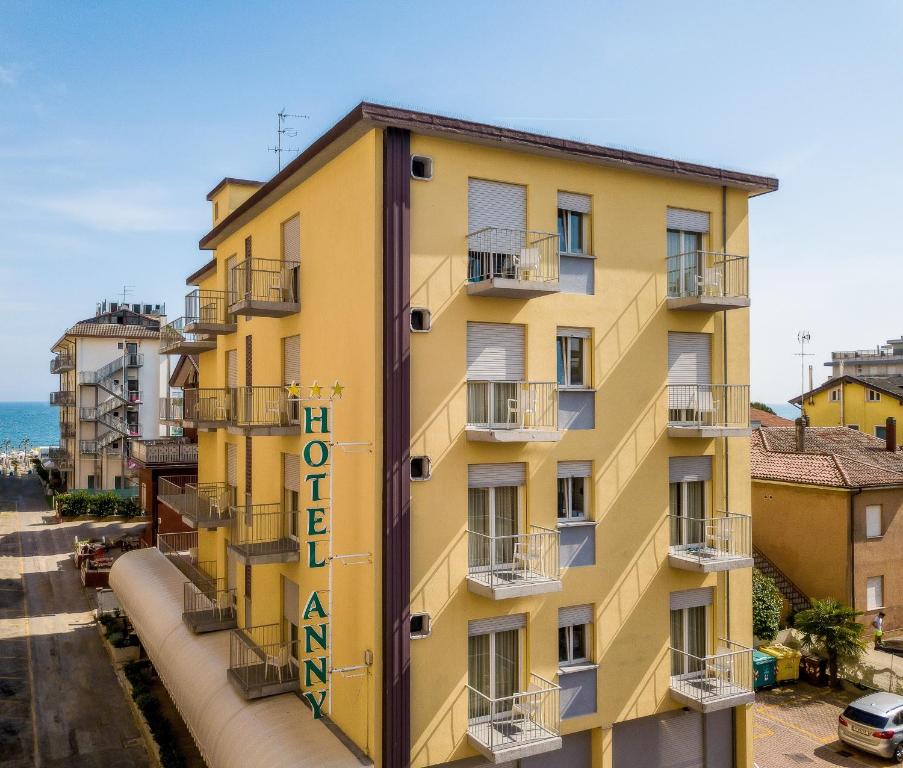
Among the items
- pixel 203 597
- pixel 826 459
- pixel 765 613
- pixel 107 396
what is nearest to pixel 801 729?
pixel 765 613

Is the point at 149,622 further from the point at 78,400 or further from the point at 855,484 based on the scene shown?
the point at 78,400

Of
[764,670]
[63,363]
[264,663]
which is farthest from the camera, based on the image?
[63,363]

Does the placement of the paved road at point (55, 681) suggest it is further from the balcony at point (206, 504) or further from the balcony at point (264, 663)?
the balcony at point (206, 504)

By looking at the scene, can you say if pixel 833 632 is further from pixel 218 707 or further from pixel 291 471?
pixel 218 707

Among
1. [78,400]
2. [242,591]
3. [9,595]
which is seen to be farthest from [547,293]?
[78,400]

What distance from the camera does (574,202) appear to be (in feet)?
50.1

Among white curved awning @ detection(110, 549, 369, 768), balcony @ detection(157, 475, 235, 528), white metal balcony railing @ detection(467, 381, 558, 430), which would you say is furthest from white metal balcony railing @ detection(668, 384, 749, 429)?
balcony @ detection(157, 475, 235, 528)

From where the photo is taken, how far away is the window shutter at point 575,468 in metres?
15.0

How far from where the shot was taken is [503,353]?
14.5 meters

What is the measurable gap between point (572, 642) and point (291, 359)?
8780mm

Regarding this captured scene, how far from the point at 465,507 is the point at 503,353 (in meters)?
3.07

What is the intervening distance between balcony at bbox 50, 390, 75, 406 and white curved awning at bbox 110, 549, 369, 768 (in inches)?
1751

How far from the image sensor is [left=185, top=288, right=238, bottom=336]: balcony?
21141mm

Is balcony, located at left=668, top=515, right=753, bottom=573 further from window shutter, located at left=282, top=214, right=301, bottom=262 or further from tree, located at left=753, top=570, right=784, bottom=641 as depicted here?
window shutter, located at left=282, top=214, right=301, bottom=262
